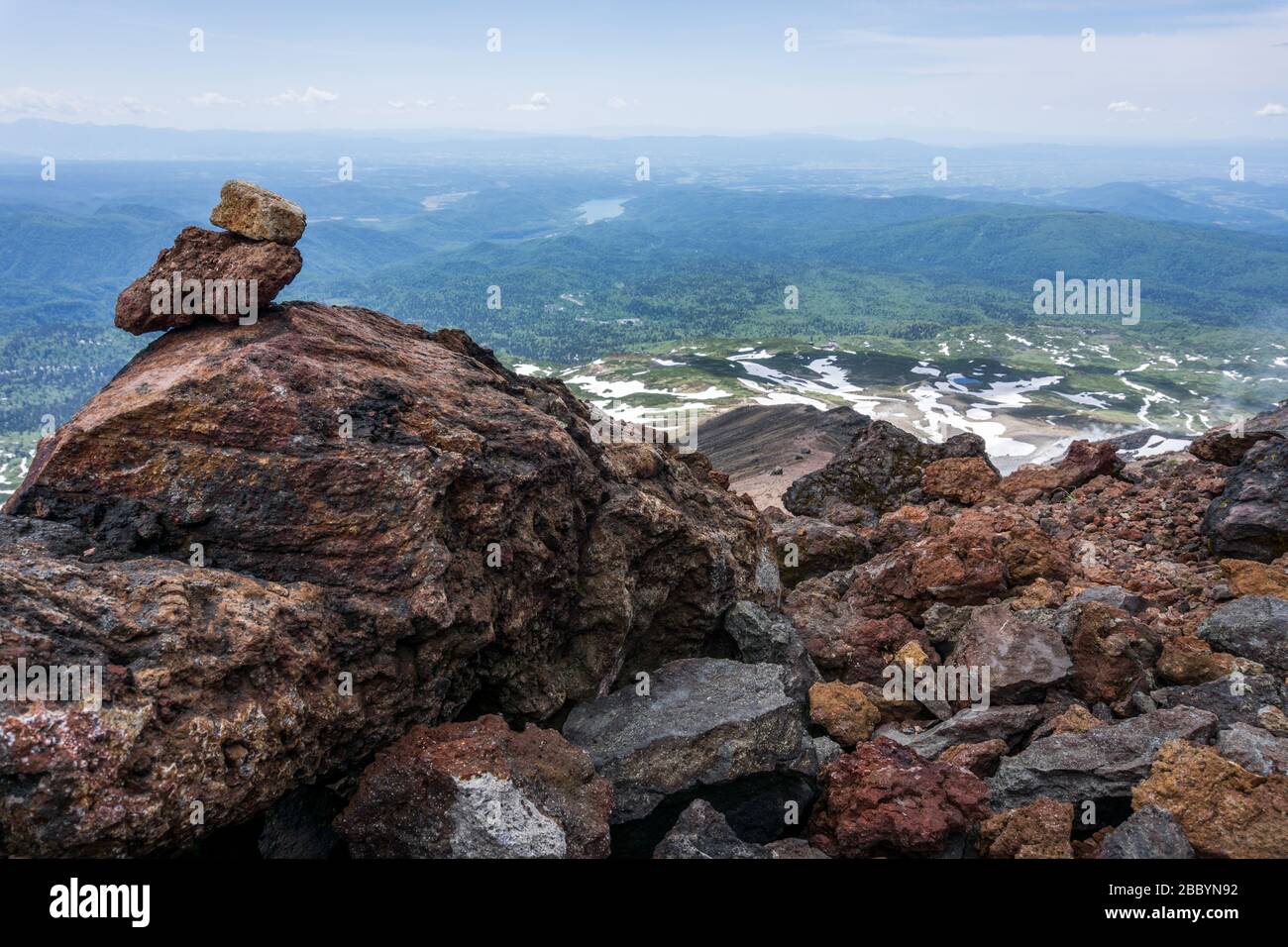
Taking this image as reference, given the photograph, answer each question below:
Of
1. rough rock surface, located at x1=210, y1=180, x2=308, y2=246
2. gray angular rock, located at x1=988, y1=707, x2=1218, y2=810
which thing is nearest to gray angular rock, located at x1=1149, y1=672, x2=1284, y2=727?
gray angular rock, located at x1=988, y1=707, x2=1218, y2=810

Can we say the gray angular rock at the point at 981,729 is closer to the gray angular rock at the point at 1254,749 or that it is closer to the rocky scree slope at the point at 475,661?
the rocky scree slope at the point at 475,661

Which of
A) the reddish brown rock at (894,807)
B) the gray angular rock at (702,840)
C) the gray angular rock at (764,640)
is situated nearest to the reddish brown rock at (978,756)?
the reddish brown rock at (894,807)

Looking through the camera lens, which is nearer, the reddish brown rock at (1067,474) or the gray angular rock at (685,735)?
the gray angular rock at (685,735)

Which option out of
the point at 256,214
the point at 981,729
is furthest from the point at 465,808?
the point at 256,214

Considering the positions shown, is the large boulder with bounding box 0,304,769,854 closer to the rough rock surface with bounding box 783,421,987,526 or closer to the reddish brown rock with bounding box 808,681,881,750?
the reddish brown rock with bounding box 808,681,881,750

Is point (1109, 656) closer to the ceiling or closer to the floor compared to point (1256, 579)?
closer to the floor

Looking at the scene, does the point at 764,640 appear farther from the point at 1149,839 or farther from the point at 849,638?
the point at 1149,839
